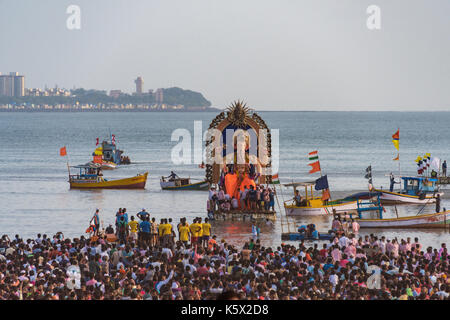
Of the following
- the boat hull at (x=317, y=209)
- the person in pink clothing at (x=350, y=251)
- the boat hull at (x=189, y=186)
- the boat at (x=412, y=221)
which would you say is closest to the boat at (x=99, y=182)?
the boat hull at (x=189, y=186)

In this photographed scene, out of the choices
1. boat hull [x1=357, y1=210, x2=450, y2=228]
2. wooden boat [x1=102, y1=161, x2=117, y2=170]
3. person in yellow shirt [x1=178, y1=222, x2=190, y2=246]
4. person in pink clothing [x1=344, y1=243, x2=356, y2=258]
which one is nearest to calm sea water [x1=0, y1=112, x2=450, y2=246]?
boat hull [x1=357, y1=210, x2=450, y2=228]

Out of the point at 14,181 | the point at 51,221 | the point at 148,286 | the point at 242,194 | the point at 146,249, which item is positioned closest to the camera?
the point at 148,286

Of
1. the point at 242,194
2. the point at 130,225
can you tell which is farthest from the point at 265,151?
the point at 130,225

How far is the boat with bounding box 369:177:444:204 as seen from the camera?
4981 centimetres

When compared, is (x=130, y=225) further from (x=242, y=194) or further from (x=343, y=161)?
(x=343, y=161)

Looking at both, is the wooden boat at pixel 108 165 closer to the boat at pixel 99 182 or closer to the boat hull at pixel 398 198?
the boat at pixel 99 182

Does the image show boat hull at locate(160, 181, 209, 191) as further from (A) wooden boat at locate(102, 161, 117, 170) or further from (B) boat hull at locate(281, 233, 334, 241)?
(B) boat hull at locate(281, 233, 334, 241)

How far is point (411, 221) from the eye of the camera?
36750 millimetres

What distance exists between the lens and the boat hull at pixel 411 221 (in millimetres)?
36719

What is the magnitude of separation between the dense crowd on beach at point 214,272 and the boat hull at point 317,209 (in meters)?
16.8

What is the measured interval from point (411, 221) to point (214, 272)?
20733mm
